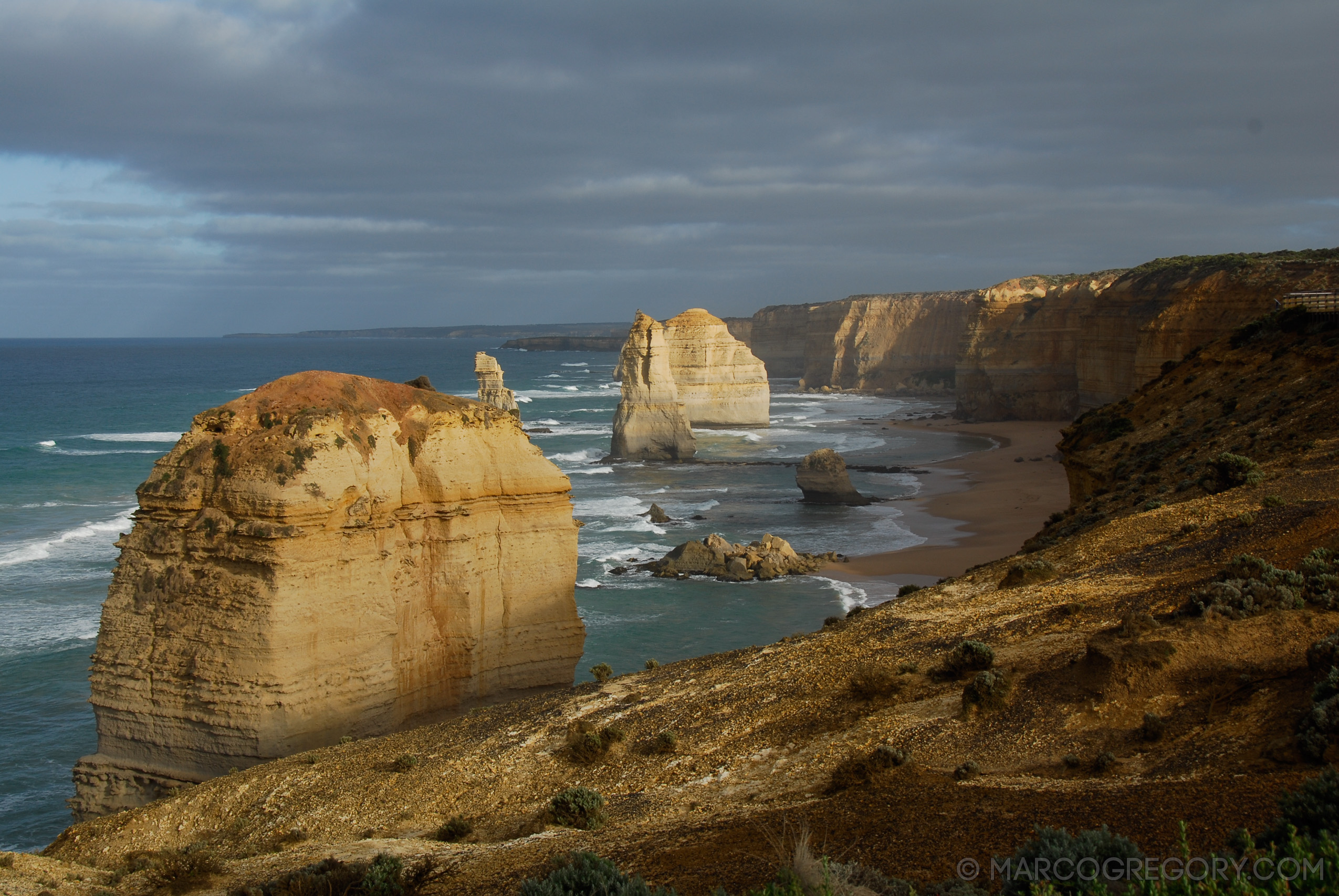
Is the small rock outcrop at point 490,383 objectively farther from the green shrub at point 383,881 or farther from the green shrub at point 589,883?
the green shrub at point 589,883

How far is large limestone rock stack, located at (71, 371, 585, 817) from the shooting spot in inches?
586

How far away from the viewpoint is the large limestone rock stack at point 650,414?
67.2 metres

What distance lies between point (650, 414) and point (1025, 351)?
3209 cm

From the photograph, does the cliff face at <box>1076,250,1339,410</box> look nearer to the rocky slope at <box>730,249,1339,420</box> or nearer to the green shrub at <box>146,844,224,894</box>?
the rocky slope at <box>730,249,1339,420</box>

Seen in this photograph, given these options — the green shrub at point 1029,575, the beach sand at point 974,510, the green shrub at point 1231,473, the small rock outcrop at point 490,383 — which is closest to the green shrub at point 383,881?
the green shrub at point 1029,575

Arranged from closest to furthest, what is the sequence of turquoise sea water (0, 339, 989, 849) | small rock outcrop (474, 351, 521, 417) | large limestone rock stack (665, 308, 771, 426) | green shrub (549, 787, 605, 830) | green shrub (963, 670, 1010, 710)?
green shrub (549, 787, 605, 830) → green shrub (963, 670, 1010, 710) → turquoise sea water (0, 339, 989, 849) → small rock outcrop (474, 351, 521, 417) → large limestone rock stack (665, 308, 771, 426)

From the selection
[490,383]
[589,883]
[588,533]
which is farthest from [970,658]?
[490,383]

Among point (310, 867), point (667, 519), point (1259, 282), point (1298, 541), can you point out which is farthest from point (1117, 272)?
point (310, 867)

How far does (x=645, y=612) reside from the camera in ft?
103

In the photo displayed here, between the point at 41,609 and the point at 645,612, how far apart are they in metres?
19.7

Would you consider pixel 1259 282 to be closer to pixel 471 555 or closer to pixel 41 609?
pixel 471 555

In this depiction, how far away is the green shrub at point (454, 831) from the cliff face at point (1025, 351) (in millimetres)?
66542

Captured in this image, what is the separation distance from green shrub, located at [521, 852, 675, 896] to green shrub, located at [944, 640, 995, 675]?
653 cm

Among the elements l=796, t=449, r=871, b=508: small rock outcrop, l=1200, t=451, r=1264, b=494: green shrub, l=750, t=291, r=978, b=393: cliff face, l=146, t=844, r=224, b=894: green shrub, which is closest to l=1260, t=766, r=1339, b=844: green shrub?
l=146, t=844, r=224, b=894: green shrub
